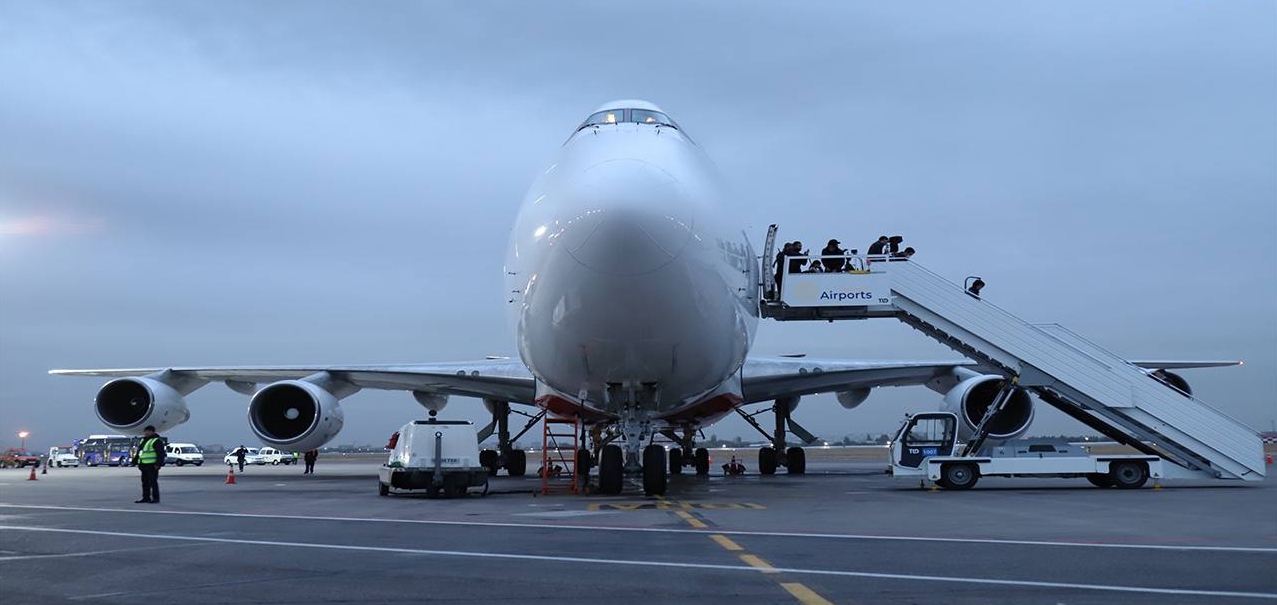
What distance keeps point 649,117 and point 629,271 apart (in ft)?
11.5

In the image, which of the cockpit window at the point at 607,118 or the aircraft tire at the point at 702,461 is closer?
the cockpit window at the point at 607,118

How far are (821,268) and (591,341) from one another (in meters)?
4.72

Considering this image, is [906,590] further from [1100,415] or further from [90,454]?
[90,454]

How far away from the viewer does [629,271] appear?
11219 mm

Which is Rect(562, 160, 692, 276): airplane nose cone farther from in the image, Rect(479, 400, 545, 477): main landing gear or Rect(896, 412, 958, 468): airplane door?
Rect(479, 400, 545, 477): main landing gear

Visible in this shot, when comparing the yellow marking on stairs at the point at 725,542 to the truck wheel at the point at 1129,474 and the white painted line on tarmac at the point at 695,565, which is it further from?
the truck wheel at the point at 1129,474

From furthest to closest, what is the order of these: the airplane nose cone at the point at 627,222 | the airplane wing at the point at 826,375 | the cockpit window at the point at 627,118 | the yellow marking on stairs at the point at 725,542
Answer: the airplane wing at the point at 826,375
the cockpit window at the point at 627,118
the airplane nose cone at the point at 627,222
the yellow marking on stairs at the point at 725,542

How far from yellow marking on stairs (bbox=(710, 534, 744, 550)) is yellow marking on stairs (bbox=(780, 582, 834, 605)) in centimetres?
199

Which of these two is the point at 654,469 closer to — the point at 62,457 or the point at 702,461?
the point at 702,461

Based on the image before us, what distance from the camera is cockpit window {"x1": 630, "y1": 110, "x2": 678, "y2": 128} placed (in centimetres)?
1384

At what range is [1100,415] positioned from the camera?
56.1 ft

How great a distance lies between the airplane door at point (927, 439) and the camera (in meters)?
17.6

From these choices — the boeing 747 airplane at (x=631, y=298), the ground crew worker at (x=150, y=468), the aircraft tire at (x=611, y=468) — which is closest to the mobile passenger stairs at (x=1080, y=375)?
the boeing 747 airplane at (x=631, y=298)

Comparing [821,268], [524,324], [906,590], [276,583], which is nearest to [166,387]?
[524,324]
